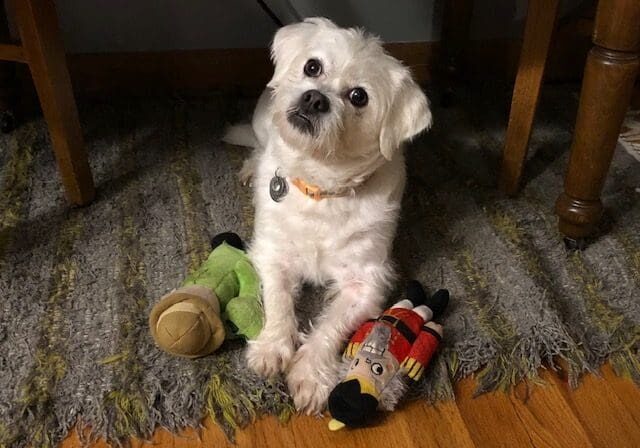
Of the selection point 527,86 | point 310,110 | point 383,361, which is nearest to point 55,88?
point 310,110

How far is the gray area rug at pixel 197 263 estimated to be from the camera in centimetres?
106

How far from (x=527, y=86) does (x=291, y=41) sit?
516 millimetres

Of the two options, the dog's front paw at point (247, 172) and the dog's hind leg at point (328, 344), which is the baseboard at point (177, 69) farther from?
the dog's hind leg at point (328, 344)

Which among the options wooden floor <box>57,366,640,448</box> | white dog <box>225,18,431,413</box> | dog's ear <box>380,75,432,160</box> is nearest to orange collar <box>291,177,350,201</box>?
white dog <box>225,18,431,413</box>

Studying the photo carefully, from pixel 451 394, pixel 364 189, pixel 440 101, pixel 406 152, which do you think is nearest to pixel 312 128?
pixel 364 189

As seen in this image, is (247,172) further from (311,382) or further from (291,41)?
(311,382)

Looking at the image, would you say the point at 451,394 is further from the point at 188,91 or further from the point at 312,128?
the point at 188,91

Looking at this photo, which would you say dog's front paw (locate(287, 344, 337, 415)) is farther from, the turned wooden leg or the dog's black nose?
the turned wooden leg

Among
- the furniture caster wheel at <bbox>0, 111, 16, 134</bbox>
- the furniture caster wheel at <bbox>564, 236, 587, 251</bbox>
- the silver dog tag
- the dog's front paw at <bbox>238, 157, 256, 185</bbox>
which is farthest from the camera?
the furniture caster wheel at <bbox>0, 111, 16, 134</bbox>

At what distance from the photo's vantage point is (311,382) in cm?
106

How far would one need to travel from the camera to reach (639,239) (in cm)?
144

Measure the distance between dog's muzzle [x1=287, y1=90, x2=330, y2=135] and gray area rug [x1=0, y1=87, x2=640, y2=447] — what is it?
0.35 meters

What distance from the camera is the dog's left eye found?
3.66 ft

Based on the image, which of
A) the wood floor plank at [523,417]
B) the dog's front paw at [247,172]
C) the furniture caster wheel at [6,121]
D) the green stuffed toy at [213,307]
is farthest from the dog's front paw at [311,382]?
the furniture caster wheel at [6,121]
